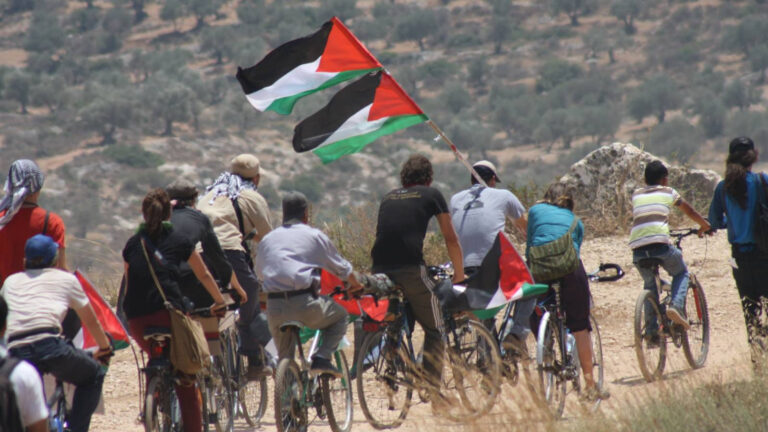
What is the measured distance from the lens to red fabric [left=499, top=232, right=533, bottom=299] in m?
6.98

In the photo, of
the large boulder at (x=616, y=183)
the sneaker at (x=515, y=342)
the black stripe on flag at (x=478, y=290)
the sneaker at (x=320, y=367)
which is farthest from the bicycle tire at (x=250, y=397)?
the large boulder at (x=616, y=183)

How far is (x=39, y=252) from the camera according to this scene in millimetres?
5262

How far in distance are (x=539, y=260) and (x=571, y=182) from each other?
894 cm

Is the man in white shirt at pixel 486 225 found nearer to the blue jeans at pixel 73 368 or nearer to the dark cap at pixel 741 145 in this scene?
the dark cap at pixel 741 145

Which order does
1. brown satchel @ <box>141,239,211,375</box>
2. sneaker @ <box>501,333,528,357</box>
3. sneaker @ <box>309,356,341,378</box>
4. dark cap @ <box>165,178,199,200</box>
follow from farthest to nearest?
sneaker @ <box>501,333,528,357</box> < dark cap @ <box>165,178,199,200</box> < sneaker @ <box>309,356,341,378</box> < brown satchel @ <box>141,239,211,375</box>

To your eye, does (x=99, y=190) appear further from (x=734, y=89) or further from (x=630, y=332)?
(x=630, y=332)

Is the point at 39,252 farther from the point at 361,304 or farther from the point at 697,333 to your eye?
the point at 697,333

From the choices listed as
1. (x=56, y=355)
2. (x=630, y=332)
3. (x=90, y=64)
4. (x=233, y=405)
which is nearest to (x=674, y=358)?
(x=630, y=332)

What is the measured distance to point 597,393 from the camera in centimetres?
674

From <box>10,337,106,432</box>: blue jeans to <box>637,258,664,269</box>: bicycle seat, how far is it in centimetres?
440

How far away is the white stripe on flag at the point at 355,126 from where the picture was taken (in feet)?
25.8

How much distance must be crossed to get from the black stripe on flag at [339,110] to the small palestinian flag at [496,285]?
162 cm

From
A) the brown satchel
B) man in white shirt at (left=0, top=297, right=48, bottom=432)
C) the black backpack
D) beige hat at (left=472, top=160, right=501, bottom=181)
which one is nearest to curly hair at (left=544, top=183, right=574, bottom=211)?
beige hat at (left=472, top=160, right=501, bottom=181)

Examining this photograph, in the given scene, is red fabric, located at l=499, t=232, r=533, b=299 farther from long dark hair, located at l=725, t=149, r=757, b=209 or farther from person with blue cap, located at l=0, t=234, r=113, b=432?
person with blue cap, located at l=0, t=234, r=113, b=432
